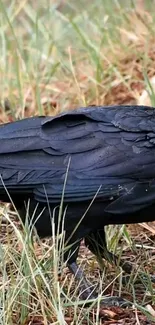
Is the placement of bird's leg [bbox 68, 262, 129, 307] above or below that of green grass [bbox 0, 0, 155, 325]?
below

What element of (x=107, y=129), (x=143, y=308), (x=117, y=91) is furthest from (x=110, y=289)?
(x=117, y=91)

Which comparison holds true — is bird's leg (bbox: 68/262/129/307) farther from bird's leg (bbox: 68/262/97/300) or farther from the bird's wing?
the bird's wing

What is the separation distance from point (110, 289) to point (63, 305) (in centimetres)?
60

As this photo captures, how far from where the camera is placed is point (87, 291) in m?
4.04

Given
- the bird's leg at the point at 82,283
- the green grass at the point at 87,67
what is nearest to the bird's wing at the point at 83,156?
the bird's leg at the point at 82,283

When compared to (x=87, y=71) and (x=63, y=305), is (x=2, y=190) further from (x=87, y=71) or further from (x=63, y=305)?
(x=87, y=71)

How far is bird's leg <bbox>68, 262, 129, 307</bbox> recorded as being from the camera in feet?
13.0

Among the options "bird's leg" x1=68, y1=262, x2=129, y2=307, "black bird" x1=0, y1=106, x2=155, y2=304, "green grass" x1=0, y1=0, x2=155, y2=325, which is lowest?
"bird's leg" x1=68, y1=262, x2=129, y2=307

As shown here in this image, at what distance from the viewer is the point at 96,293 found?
13.4 feet

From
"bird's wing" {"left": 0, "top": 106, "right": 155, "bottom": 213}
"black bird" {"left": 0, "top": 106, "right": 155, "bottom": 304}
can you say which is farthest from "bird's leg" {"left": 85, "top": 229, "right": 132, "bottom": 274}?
"bird's wing" {"left": 0, "top": 106, "right": 155, "bottom": 213}

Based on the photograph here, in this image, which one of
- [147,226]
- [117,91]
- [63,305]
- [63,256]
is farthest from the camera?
[117,91]

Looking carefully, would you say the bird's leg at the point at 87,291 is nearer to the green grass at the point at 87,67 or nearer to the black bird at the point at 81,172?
the black bird at the point at 81,172

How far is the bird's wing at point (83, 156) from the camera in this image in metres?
3.95

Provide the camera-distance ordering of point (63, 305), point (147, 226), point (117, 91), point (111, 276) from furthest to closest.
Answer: point (117, 91) → point (147, 226) → point (111, 276) → point (63, 305)
